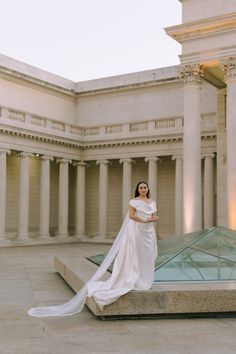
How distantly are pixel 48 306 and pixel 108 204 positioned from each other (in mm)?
37647

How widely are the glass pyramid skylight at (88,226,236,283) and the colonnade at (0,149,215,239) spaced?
2509 cm

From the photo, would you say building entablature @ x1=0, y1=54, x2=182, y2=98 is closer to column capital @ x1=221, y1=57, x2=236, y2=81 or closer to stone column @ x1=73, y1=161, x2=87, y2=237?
stone column @ x1=73, y1=161, x2=87, y2=237

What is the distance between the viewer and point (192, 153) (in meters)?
36.6

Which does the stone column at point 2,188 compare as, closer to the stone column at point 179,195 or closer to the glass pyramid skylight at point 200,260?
the stone column at point 179,195

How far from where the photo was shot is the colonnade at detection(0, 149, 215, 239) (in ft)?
140

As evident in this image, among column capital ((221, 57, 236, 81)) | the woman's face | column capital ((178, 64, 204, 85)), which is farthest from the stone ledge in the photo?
the woman's face

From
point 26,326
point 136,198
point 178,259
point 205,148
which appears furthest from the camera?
point 205,148

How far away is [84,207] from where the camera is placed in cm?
5206

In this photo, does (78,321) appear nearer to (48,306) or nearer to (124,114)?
(48,306)

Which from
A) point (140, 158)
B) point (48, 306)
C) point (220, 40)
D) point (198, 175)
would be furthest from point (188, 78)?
point (48, 306)

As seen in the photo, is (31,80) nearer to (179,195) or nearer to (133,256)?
(179,195)

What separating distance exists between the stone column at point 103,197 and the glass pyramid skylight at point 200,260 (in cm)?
3108

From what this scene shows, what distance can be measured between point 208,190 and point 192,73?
10.5 metres

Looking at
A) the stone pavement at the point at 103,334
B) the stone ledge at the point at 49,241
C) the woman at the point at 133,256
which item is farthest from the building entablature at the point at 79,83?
the woman at the point at 133,256
